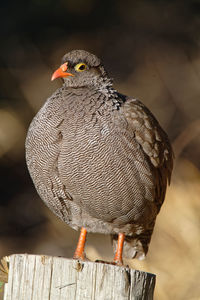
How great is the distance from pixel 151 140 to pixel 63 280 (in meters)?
1.43

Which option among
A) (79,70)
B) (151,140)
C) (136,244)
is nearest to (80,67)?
(79,70)

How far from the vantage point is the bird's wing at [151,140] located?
15.1 ft

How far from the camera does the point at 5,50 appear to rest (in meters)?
7.91

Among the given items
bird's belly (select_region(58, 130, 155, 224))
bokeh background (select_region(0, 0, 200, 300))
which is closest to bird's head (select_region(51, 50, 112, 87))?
bird's belly (select_region(58, 130, 155, 224))

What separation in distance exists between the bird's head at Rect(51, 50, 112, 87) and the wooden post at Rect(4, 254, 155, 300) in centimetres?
158

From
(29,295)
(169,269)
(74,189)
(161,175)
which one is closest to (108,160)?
(74,189)

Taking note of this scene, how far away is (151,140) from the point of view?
4.67 m

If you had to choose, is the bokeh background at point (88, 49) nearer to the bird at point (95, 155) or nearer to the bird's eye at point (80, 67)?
the bird at point (95, 155)

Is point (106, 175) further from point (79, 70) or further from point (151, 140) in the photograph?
point (79, 70)

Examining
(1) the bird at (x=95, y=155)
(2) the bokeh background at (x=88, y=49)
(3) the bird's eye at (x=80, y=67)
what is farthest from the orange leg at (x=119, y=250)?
(2) the bokeh background at (x=88, y=49)

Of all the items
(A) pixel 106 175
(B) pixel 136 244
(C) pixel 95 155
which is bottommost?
(B) pixel 136 244

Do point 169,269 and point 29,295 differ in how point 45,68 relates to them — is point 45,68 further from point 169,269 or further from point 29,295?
point 29,295

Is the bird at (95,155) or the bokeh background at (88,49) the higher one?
the bokeh background at (88,49)

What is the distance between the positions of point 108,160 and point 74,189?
31 centimetres
